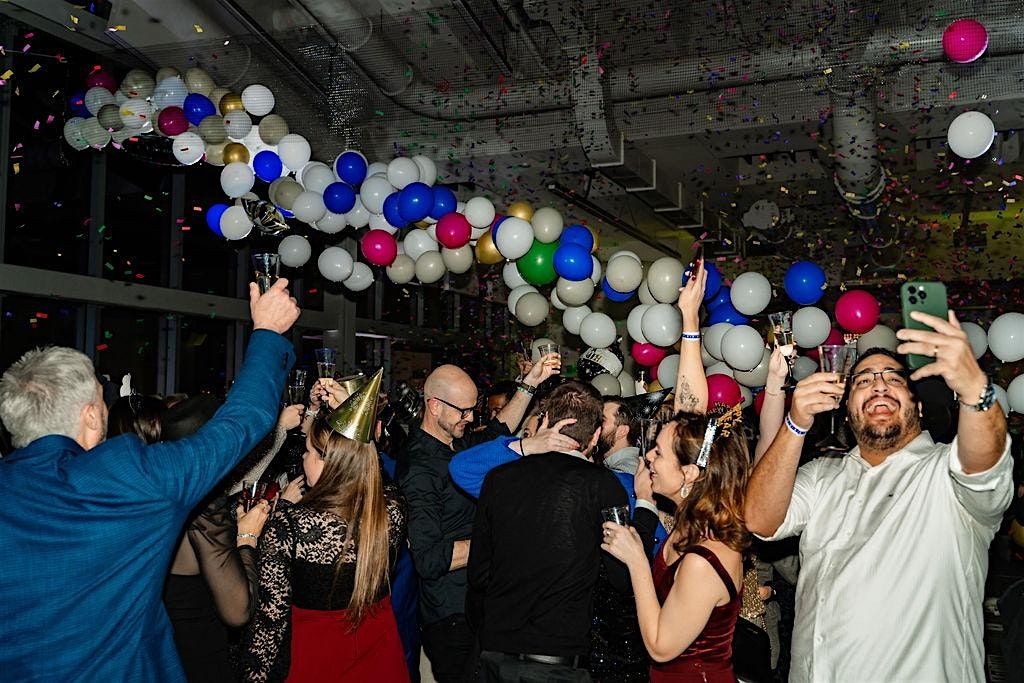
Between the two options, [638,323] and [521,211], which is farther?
[638,323]

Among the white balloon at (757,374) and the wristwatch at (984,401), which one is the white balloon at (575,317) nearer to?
the white balloon at (757,374)

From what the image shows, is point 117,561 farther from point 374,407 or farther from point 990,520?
point 990,520

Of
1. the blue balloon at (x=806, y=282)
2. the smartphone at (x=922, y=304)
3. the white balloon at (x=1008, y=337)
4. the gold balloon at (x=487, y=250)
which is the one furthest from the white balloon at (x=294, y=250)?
the smartphone at (x=922, y=304)

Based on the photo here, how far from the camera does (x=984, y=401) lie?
1.62 metres

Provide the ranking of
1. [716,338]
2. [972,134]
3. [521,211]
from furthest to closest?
[521,211], [716,338], [972,134]

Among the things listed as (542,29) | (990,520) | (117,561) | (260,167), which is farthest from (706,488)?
(542,29)

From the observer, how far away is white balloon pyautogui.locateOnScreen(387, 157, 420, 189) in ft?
15.7

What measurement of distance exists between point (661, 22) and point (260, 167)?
2786mm

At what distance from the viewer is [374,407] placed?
2279 mm

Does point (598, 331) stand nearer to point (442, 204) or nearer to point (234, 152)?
point (442, 204)

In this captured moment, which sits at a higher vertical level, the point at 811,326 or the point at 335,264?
the point at 335,264

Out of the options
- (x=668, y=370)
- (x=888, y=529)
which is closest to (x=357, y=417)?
(x=888, y=529)

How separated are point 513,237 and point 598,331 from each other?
1072 mm

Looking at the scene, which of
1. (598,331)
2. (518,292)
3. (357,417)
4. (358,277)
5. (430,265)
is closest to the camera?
(357,417)
